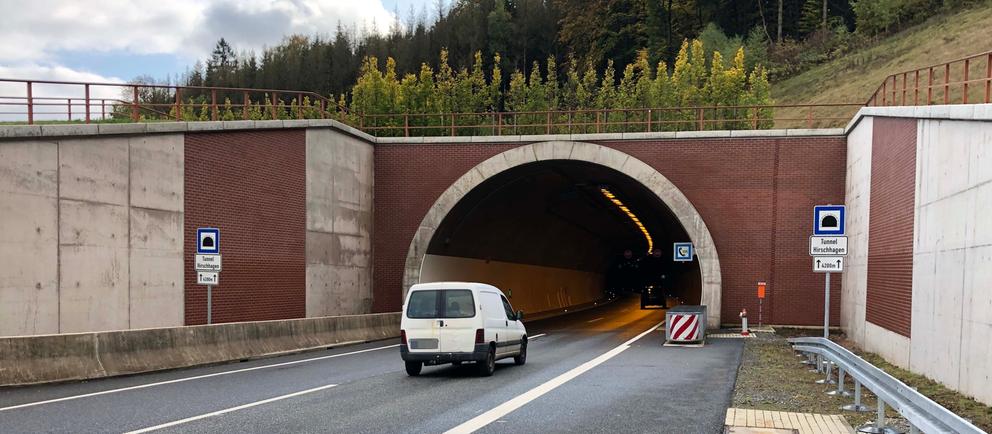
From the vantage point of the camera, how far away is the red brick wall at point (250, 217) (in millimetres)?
23156

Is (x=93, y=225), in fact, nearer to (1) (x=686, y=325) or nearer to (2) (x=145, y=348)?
(2) (x=145, y=348)

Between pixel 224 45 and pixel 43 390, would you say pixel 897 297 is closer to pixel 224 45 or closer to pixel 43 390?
pixel 43 390

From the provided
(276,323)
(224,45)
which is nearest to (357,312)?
(276,323)

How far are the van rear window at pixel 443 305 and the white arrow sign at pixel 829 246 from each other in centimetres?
634

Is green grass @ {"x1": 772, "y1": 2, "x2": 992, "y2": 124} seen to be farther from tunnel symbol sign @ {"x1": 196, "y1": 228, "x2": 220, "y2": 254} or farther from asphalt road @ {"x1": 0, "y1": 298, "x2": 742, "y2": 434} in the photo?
tunnel symbol sign @ {"x1": 196, "y1": 228, "x2": 220, "y2": 254}

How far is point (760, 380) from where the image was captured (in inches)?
559

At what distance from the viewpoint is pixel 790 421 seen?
991 cm

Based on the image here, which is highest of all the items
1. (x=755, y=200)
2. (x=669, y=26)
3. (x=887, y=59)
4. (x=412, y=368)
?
(x=669, y=26)

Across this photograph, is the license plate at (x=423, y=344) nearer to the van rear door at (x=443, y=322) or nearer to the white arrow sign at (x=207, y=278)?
the van rear door at (x=443, y=322)

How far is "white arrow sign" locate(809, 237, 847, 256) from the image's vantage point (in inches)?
612

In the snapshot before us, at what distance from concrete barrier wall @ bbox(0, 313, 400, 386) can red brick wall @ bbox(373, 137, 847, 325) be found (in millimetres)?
10510

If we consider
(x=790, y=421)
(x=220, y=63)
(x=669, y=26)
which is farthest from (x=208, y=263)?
(x=220, y=63)

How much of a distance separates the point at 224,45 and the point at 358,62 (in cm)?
5670

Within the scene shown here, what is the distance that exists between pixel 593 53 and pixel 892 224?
2821 inches
